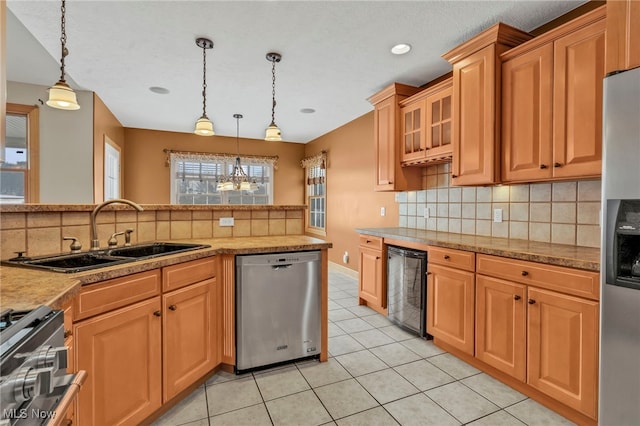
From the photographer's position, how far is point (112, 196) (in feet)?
16.8

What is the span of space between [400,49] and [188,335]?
281 centimetres

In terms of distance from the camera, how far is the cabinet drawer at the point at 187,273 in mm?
1734

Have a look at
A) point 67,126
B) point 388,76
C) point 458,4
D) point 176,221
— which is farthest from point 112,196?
point 458,4

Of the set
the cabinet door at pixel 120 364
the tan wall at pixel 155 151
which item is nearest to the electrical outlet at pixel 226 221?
the cabinet door at pixel 120 364

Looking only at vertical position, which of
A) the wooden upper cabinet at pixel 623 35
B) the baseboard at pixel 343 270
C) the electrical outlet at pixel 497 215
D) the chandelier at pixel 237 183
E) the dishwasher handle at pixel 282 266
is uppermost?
the wooden upper cabinet at pixel 623 35

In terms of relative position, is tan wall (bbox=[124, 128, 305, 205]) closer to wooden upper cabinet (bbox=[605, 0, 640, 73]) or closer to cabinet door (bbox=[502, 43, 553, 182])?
cabinet door (bbox=[502, 43, 553, 182])

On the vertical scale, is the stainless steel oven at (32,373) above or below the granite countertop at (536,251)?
below

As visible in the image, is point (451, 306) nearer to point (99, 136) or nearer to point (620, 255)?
point (620, 255)

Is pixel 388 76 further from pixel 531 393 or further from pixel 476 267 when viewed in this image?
pixel 531 393

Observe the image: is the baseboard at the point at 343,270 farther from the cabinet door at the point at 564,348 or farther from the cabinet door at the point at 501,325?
the cabinet door at the point at 564,348

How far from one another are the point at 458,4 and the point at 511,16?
48 cm

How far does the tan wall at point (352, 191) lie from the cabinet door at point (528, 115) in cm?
186

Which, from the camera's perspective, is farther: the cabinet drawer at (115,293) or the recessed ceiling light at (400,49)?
the recessed ceiling light at (400,49)
